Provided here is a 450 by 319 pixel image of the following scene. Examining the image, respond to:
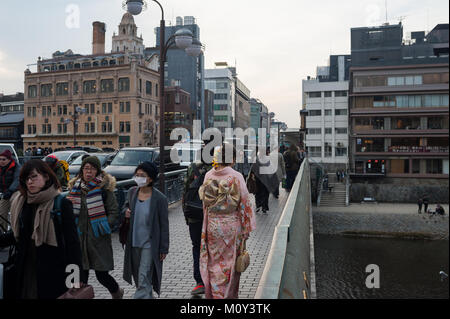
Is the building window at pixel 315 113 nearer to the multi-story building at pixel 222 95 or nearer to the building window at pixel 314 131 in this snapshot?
the building window at pixel 314 131

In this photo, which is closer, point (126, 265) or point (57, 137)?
point (126, 265)

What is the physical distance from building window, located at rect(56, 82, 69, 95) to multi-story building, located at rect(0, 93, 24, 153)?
9.89m

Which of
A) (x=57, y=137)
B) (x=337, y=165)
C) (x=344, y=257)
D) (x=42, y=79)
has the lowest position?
(x=344, y=257)

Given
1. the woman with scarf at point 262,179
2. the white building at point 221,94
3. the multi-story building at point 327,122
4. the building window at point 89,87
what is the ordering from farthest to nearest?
the white building at point 221,94
the multi-story building at point 327,122
the building window at point 89,87
the woman with scarf at point 262,179

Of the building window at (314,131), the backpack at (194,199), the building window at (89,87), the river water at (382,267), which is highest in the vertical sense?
the building window at (89,87)

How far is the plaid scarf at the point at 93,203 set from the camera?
4922 mm

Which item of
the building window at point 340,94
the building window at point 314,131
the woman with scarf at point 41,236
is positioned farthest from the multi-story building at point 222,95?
the woman with scarf at point 41,236

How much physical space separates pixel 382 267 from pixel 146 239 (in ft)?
119

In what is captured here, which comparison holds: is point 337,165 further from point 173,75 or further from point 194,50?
point 194,50

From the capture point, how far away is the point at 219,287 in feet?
15.4

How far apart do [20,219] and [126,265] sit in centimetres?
156

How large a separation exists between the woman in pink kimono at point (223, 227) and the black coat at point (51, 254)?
155cm
